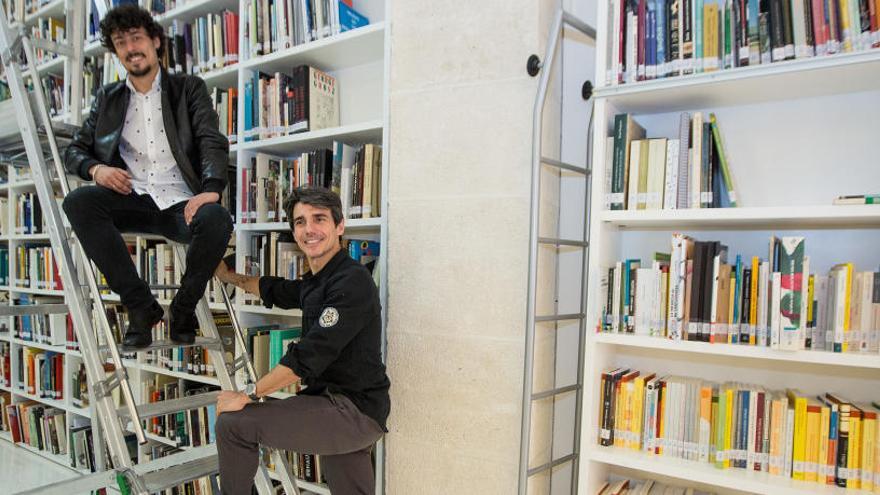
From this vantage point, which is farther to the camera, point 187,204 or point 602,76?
point 187,204

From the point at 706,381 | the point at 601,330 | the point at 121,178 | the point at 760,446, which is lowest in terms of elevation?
the point at 760,446

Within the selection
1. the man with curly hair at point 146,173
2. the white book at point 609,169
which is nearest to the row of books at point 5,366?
the man with curly hair at point 146,173

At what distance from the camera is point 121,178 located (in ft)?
5.57

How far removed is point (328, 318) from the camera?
5.25 ft

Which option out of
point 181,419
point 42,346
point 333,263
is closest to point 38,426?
point 42,346

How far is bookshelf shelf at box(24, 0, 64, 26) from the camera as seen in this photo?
3.46 meters

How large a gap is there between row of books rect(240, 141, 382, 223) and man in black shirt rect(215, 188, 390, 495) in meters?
0.32

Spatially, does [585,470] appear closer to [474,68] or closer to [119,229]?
[474,68]

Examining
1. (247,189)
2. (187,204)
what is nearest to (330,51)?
(247,189)

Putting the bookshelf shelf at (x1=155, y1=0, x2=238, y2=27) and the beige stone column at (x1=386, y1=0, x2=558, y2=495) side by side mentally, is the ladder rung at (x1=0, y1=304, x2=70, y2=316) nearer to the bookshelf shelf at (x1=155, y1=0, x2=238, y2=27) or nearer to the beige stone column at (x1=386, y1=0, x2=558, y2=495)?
the beige stone column at (x1=386, y1=0, x2=558, y2=495)

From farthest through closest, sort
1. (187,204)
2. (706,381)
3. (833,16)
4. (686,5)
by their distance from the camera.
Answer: (187,204), (706,381), (686,5), (833,16)

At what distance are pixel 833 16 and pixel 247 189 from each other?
221cm

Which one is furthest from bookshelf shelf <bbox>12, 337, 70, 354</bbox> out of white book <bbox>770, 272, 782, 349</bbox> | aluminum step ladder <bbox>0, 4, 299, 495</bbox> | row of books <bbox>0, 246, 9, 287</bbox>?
white book <bbox>770, 272, 782, 349</bbox>

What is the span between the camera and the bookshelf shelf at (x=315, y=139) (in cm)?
211
